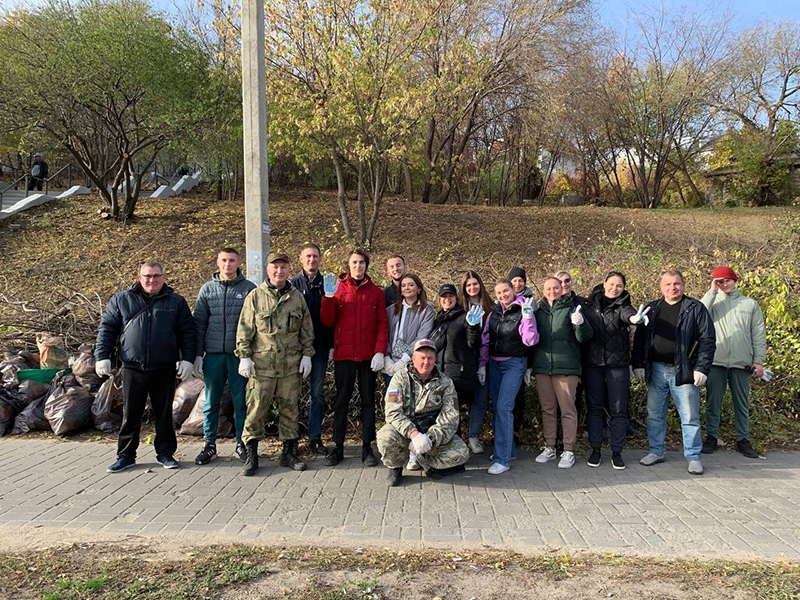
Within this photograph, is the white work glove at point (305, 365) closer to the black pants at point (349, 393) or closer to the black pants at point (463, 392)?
the black pants at point (349, 393)

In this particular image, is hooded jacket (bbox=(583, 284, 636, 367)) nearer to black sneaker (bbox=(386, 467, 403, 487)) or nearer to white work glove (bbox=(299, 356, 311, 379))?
black sneaker (bbox=(386, 467, 403, 487))

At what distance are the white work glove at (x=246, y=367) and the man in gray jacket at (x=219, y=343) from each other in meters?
0.32

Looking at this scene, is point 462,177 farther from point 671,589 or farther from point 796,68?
point 671,589

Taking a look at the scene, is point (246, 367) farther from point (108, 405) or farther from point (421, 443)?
point (108, 405)

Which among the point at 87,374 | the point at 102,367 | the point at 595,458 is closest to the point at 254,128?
the point at 102,367

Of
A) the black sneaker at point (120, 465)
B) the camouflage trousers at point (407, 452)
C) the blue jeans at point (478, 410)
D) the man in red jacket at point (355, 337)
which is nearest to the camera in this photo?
the camouflage trousers at point (407, 452)

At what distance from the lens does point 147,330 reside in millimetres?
5023

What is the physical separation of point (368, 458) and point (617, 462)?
235cm

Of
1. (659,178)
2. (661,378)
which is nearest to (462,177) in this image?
(659,178)

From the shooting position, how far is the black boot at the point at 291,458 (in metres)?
5.03

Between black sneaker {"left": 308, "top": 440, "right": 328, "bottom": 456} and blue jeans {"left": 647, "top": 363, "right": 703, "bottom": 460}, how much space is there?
126 inches

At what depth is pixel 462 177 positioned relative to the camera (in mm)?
26438

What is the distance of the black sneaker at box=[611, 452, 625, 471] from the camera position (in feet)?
16.7

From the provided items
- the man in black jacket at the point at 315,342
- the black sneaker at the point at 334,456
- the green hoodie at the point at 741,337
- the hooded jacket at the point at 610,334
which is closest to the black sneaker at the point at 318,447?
the man in black jacket at the point at 315,342
